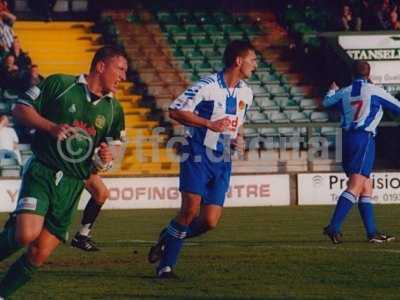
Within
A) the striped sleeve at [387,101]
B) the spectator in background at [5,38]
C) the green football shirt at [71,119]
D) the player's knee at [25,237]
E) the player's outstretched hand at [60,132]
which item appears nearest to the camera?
the player's outstretched hand at [60,132]

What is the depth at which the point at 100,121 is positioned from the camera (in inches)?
388

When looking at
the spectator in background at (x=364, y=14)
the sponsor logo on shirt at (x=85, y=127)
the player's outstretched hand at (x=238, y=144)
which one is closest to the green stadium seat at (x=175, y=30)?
the spectator in background at (x=364, y=14)

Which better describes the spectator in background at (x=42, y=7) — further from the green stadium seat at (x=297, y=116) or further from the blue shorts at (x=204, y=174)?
the blue shorts at (x=204, y=174)

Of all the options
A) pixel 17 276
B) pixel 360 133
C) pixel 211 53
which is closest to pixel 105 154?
pixel 17 276

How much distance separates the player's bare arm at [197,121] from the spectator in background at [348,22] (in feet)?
68.0

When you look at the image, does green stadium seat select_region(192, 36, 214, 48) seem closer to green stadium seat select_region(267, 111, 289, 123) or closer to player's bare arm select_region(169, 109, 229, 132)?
green stadium seat select_region(267, 111, 289, 123)

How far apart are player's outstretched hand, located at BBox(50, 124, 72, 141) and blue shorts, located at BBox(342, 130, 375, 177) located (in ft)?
23.1

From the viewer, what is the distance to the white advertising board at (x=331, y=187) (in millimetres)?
25656

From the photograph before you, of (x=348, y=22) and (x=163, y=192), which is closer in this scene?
(x=163, y=192)

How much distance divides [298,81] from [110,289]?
21831 millimetres

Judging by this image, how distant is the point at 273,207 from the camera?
2466 centimetres

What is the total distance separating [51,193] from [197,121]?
8.00 feet

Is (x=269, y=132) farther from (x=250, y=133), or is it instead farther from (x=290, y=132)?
(x=290, y=132)

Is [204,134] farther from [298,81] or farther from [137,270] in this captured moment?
[298,81]
